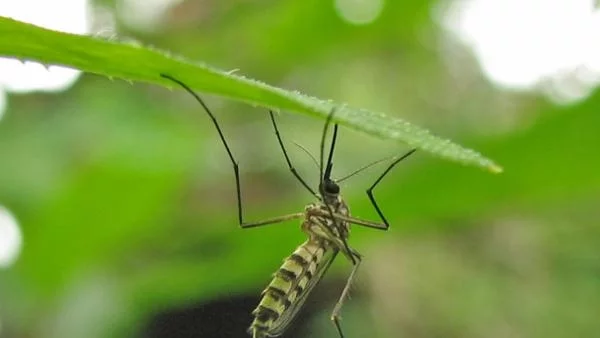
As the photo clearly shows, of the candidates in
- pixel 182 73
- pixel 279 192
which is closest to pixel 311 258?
pixel 182 73

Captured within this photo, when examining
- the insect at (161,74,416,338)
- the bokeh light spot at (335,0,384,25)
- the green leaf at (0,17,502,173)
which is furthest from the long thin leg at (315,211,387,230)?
the bokeh light spot at (335,0,384,25)

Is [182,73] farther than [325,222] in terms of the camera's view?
No

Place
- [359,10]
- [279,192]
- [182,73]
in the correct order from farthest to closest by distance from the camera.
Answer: [279,192] → [359,10] → [182,73]

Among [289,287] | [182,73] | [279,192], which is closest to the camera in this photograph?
[182,73]

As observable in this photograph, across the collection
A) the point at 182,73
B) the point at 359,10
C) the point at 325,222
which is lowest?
the point at 182,73

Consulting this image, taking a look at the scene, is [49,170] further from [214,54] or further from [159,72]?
[159,72]

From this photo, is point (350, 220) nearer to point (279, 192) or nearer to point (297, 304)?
point (297, 304)

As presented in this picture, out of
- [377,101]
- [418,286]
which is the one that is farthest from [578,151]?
[377,101]

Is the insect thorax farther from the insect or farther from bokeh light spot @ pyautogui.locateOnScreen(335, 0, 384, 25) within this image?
bokeh light spot @ pyautogui.locateOnScreen(335, 0, 384, 25)
